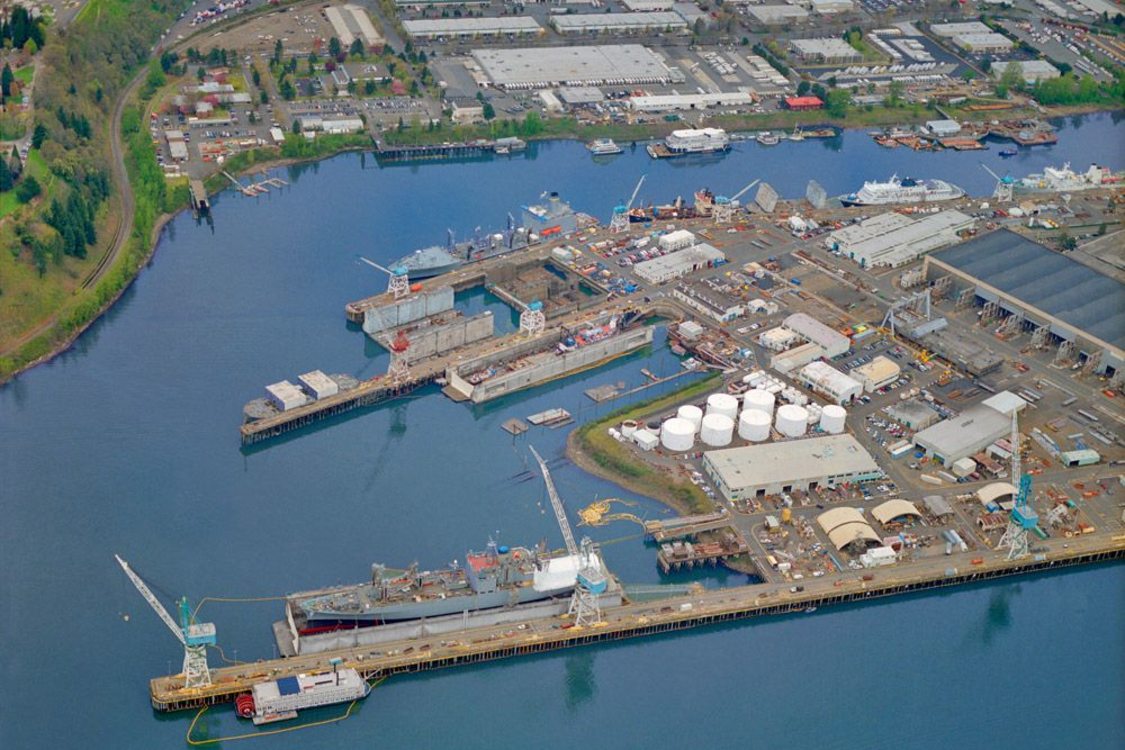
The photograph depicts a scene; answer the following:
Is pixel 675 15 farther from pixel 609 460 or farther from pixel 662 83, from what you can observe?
pixel 609 460

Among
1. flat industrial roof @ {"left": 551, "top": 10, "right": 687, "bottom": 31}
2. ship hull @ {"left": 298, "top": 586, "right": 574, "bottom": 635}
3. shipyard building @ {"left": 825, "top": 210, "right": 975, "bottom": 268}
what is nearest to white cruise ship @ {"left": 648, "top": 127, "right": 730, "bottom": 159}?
shipyard building @ {"left": 825, "top": 210, "right": 975, "bottom": 268}

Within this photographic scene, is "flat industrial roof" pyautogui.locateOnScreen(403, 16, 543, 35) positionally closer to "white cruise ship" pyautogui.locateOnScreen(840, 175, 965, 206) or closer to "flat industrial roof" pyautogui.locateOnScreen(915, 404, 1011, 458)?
"white cruise ship" pyautogui.locateOnScreen(840, 175, 965, 206)

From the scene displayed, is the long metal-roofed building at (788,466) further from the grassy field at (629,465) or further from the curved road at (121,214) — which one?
the curved road at (121,214)

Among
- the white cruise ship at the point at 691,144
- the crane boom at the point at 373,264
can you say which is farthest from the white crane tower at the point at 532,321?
the white cruise ship at the point at 691,144

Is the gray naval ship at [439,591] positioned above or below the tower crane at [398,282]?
below

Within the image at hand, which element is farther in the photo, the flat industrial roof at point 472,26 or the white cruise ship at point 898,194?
the flat industrial roof at point 472,26

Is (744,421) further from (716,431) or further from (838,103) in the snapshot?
(838,103)
